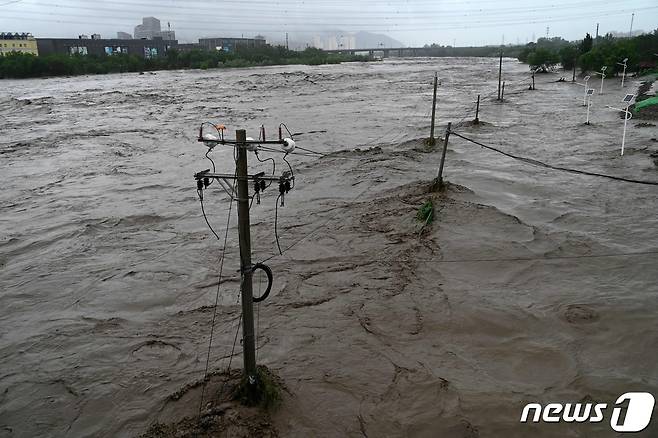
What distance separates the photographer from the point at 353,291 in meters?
8.35

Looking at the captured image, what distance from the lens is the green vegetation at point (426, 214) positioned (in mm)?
10750

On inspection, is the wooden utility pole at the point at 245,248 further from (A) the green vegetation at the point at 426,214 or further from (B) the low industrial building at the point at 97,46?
(B) the low industrial building at the point at 97,46

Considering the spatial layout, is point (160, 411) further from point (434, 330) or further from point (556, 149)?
point (556, 149)

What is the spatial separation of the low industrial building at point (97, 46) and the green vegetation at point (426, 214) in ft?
239

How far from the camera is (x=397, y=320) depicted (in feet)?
24.6

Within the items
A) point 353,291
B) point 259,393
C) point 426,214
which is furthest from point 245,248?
point 426,214

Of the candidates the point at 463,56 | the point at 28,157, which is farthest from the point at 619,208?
the point at 463,56

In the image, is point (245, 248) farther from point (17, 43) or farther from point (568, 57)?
point (17, 43)

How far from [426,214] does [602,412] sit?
579 cm

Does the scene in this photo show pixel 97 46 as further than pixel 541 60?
Yes

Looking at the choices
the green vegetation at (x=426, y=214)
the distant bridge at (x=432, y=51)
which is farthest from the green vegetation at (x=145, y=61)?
the green vegetation at (x=426, y=214)

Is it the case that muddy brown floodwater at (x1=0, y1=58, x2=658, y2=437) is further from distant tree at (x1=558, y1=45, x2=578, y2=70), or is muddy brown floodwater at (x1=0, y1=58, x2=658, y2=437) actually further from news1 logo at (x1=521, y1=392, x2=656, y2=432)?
distant tree at (x1=558, y1=45, x2=578, y2=70)

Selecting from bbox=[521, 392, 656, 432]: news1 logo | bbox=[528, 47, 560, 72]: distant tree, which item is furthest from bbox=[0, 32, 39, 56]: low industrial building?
bbox=[521, 392, 656, 432]: news1 logo

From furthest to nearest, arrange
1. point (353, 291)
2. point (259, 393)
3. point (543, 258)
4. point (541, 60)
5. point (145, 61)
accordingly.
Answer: point (145, 61)
point (541, 60)
point (543, 258)
point (353, 291)
point (259, 393)
